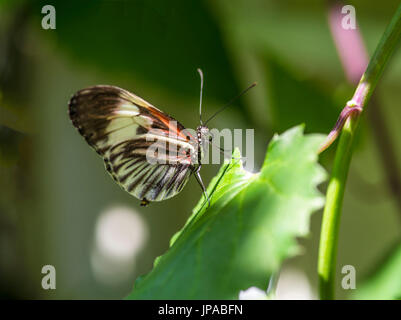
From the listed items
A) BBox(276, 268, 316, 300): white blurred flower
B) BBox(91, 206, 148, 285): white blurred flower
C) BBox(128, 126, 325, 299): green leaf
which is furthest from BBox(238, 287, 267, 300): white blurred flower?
BBox(91, 206, 148, 285): white blurred flower

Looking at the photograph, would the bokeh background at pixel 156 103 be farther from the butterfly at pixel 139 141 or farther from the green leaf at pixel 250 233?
the green leaf at pixel 250 233

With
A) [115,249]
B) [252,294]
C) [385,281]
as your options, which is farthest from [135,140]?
[115,249]

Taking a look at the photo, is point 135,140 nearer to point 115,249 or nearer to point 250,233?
point 250,233

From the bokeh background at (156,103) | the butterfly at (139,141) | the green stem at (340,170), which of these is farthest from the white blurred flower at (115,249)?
the green stem at (340,170)

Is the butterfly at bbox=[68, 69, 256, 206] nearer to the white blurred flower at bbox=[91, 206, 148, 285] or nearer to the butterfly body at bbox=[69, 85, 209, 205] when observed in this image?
the butterfly body at bbox=[69, 85, 209, 205]

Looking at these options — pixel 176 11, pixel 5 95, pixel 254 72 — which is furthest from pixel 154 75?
pixel 5 95

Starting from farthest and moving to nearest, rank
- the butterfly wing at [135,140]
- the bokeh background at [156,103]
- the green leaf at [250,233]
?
the bokeh background at [156,103] < the butterfly wing at [135,140] < the green leaf at [250,233]
